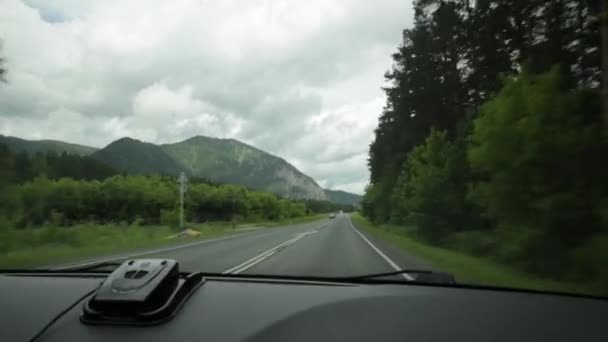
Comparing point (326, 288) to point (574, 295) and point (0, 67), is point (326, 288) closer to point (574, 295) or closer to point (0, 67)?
point (574, 295)

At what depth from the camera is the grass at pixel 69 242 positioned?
14.9 meters

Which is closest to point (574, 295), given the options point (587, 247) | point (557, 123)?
point (587, 247)

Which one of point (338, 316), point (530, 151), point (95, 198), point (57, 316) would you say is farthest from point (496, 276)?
point (95, 198)

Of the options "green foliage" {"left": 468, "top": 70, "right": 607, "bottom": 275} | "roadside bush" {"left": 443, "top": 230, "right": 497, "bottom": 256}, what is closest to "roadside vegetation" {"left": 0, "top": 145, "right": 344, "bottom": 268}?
"green foliage" {"left": 468, "top": 70, "right": 607, "bottom": 275}

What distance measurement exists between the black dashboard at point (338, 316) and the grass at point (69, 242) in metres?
11.6

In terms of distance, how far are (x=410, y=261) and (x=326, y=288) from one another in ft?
40.5

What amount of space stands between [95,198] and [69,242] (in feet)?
112

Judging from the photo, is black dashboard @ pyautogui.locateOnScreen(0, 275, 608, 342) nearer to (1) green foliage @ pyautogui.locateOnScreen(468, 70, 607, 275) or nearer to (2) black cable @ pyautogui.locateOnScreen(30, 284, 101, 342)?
(2) black cable @ pyautogui.locateOnScreen(30, 284, 101, 342)

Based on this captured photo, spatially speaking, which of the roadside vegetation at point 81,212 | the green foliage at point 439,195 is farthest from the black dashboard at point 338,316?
the green foliage at point 439,195

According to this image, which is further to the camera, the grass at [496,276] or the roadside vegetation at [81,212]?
the roadside vegetation at [81,212]

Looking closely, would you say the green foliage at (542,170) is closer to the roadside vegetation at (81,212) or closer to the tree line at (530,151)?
the tree line at (530,151)

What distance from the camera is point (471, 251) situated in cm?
1736

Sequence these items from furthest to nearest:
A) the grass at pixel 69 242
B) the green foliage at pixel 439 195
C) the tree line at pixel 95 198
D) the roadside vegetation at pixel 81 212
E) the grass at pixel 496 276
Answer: the green foliage at pixel 439 195, the tree line at pixel 95 198, the roadside vegetation at pixel 81 212, the grass at pixel 69 242, the grass at pixel 496 276

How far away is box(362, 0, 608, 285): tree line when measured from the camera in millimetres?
9734
